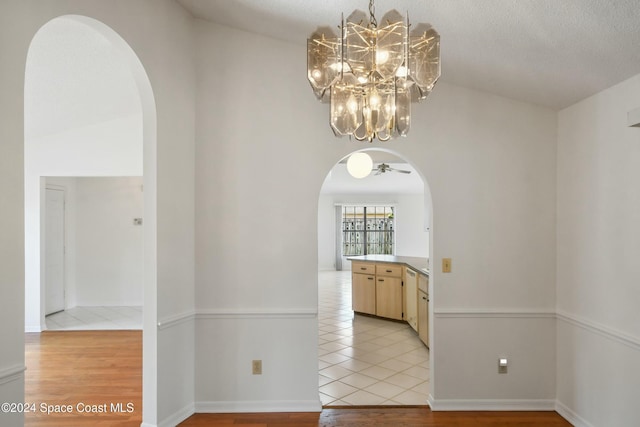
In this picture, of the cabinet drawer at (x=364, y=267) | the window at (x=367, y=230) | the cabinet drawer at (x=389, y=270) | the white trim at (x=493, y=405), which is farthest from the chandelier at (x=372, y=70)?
the window at (x=367, y=230)

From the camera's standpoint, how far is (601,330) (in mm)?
2787

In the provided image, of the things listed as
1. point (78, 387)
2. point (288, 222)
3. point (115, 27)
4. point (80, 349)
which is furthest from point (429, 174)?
point (80, 349)

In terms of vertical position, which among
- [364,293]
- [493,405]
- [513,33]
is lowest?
[493,405]

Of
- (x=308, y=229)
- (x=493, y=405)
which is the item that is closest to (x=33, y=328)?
(x=308, y=229)

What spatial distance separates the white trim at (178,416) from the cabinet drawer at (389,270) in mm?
3627

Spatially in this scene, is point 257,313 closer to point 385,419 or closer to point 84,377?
point 385,419

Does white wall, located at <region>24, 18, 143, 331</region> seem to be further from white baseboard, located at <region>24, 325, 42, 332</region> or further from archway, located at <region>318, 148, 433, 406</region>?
archway, located at <region>318, 148, 433, 406</region>

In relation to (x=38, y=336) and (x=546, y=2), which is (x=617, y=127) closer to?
(x=546, y=2)

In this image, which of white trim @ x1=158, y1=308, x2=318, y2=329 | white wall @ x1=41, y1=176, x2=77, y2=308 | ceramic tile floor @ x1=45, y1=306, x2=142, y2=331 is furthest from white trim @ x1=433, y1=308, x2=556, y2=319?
white wall @ x1=41, y1=176, x2=77, y2=308

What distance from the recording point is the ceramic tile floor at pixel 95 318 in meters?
5.90

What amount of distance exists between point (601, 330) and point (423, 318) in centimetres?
230

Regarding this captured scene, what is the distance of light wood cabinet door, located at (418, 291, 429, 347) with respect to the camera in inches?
187

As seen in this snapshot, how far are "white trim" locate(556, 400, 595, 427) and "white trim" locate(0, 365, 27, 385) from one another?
341 centimetres

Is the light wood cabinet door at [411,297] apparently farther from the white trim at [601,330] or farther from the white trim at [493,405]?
the white trim at [601,330]
